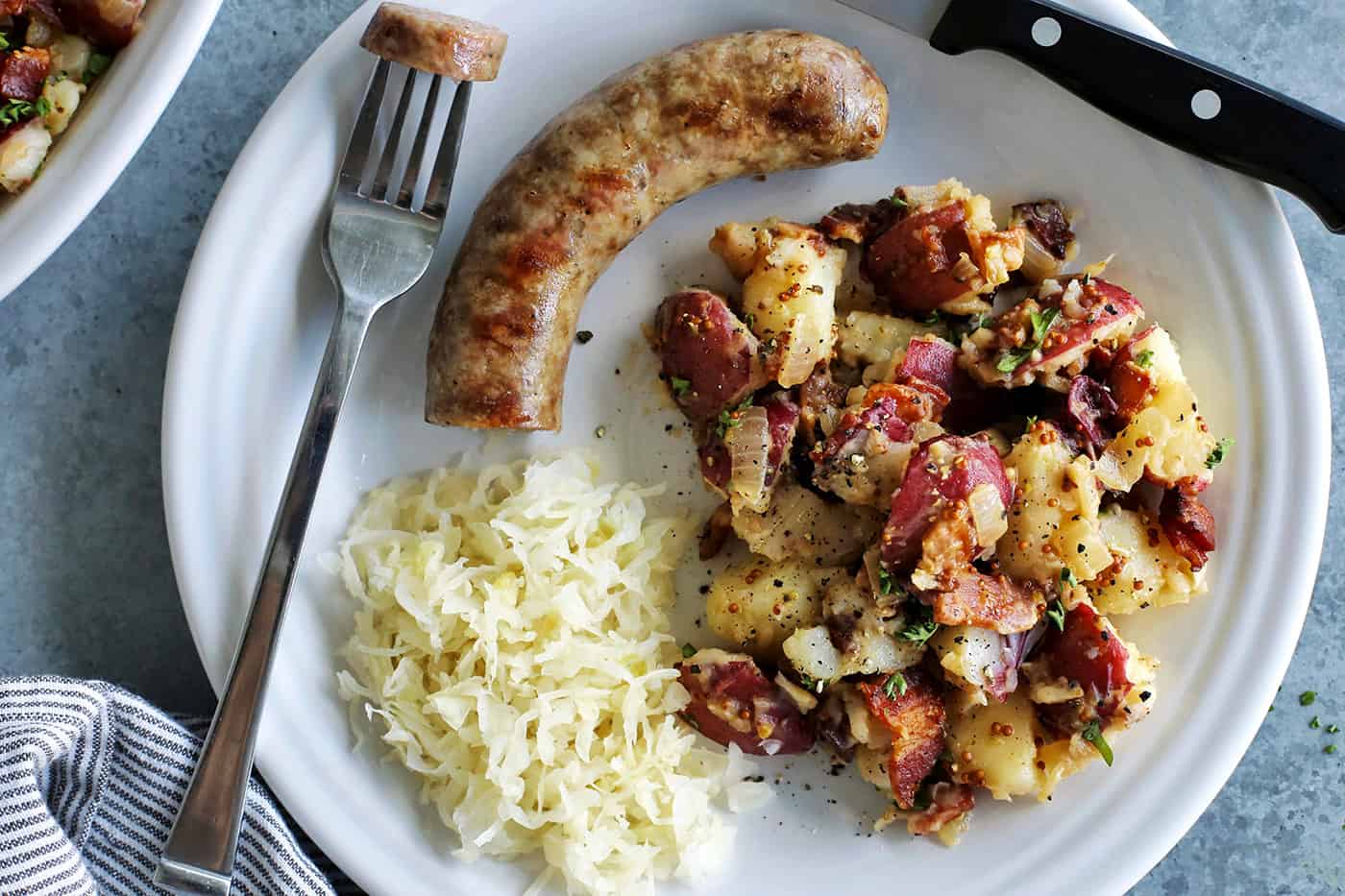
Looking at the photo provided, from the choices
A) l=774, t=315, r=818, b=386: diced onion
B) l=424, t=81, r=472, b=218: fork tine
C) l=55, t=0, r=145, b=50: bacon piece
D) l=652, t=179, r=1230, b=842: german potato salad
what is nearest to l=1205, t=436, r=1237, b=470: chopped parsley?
l=652, t=179, r=1230, b=842: german potato salad

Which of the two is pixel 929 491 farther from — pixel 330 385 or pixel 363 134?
pixel 363 134

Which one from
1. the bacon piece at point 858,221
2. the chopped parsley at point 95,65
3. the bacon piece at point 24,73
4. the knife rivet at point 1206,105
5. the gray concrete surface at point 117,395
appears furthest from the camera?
the gray concrete surface at point 117,395

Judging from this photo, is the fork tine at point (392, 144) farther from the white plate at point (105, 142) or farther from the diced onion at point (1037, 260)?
the diced onion at point (1037, 260)

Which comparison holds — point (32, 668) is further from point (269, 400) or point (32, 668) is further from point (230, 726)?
point (269, 400)

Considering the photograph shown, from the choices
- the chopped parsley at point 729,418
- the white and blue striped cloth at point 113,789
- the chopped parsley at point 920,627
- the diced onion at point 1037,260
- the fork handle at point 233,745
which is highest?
the diced onion at point 1037,260

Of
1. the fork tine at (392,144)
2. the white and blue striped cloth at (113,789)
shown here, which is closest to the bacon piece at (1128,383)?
the fork tine at (392,144)

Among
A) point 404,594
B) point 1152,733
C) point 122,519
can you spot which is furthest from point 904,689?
point 122,519

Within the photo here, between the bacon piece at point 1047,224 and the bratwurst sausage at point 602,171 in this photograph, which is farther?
the bacon piece at point 1047,224
